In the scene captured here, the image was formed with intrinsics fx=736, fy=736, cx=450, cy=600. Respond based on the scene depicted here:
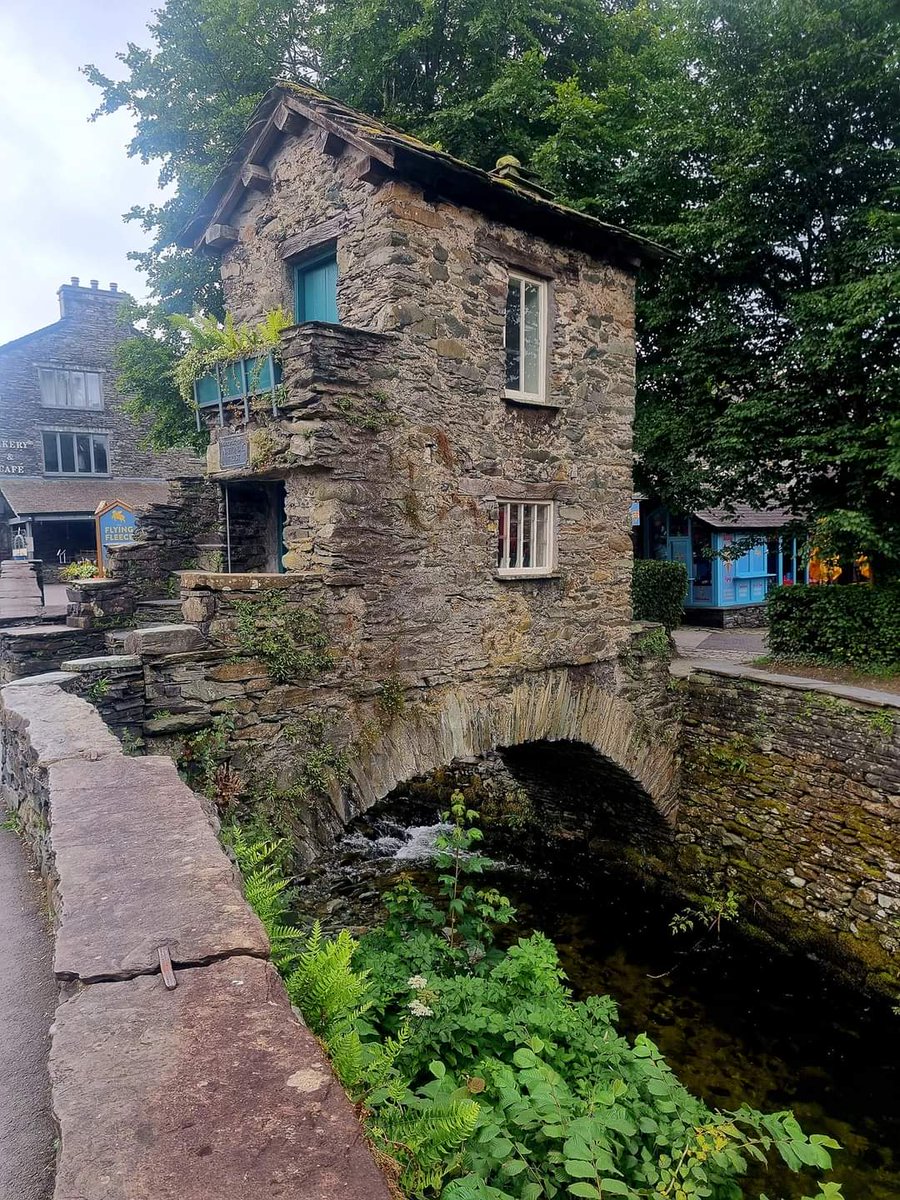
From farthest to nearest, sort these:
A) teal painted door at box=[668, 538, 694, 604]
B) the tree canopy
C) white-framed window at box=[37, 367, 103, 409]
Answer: white-framed window at box=[37, 367, 103, 409]
teal painted door at box=[668, 538, 694, 604]
the tree canopy

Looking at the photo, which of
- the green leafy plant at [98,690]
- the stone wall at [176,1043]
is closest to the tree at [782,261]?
the green leafy plant at [98,690]

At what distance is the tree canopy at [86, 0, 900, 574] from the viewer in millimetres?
11242

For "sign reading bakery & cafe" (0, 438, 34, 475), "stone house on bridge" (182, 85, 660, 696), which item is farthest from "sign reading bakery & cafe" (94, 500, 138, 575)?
"sign reading bakery & cafe" (0, 438, 34, 475)

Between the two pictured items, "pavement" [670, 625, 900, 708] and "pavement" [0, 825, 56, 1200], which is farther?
"pavement" [670, 625, 900, 708]

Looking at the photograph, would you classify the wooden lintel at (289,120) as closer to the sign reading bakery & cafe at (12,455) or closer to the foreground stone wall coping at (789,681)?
the foreground stone wall coping at (789,681)

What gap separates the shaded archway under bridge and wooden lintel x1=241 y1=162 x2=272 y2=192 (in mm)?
6944

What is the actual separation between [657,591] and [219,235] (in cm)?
1087

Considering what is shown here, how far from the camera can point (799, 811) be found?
34.5 feet

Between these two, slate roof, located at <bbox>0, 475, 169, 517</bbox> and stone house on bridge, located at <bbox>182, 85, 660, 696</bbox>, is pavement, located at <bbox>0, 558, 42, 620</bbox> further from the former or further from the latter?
slate roof, located at <bbox>0, 475, 169, 517</bbox>

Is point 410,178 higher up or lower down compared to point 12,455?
higher up

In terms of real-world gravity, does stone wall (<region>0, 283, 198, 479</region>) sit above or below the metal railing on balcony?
above

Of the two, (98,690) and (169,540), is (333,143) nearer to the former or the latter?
(98,690)

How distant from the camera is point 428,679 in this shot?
831cm

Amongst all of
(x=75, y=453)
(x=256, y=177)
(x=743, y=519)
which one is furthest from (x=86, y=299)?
(x=743, y=519)
